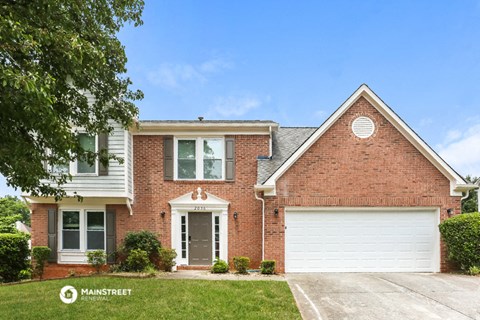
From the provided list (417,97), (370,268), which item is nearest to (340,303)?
(370,268)

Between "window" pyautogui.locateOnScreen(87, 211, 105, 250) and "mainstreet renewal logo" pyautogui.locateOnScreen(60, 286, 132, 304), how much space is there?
13.4 feet

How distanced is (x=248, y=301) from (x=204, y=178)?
626cm

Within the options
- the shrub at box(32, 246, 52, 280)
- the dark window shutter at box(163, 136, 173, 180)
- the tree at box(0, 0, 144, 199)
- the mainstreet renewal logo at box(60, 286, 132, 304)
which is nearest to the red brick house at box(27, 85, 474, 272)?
the shrub at box(32, 246, 52, 280)

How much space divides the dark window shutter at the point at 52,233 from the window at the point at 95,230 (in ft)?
3.87

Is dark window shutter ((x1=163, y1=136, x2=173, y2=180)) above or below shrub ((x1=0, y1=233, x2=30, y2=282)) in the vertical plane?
above

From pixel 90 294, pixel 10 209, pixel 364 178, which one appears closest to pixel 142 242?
pixel 90 294

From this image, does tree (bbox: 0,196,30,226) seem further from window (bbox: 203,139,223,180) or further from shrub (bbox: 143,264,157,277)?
window (bbox: 203,139,223,180)

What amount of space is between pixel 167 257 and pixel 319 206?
5.50 meters

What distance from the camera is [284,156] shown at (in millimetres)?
13703

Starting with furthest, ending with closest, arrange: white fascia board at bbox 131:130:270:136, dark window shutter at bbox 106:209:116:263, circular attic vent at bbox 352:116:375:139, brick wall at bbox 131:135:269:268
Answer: white fascia board at bbox 131:130:270:136 < brick wall at bbox 131:135:269:268 < dark window shutter at bbox 106:209:116:263 < circular attic vent at bbox 352:116:375:139

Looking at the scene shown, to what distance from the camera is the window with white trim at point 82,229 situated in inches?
519

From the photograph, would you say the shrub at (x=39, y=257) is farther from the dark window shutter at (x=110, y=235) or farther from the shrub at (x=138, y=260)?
the shrub at (x=138, y=260)

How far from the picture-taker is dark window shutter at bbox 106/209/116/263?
12.9 meters

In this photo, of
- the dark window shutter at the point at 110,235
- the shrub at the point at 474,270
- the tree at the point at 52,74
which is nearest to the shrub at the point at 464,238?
the shrub at the point at 474,270
